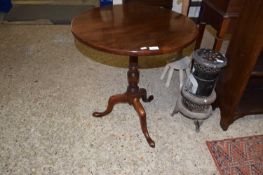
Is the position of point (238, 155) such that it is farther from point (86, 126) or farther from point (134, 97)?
point (86, 126)

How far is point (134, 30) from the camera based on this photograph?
1271 millimetres

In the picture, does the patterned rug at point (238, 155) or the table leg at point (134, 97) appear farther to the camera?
the table leg at point (134, 97)

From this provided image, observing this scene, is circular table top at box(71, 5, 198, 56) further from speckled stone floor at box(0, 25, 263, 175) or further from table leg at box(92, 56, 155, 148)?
speckled stone floor at box(0, 25, 263, 175)

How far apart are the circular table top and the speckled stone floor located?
0.76m

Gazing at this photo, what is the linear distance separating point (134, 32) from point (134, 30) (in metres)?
0.03

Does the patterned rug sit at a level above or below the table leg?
below

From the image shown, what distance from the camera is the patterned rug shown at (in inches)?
55.9

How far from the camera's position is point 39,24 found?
3174mm

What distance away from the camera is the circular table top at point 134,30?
3.60ft

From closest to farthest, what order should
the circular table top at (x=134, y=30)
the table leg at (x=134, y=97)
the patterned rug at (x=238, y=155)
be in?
A: 1. the circular table top at (x=134, y=30)
2. the patterned rug at (x=238, y=155)
3. the table leg at (x=134, y=97)

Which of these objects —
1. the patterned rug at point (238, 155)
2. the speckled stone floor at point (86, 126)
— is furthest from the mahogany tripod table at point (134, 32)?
the patterned rug at point (238, 155)

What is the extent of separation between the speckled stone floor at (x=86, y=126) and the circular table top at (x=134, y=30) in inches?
29.9

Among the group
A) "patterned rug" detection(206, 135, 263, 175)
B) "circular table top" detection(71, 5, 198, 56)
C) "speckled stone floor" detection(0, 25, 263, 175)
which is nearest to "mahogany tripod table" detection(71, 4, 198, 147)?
"circular table top" detection(71, 5, 198, 56)

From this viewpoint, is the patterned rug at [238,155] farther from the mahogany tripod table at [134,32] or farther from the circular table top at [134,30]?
the circular table top at [134,30]
